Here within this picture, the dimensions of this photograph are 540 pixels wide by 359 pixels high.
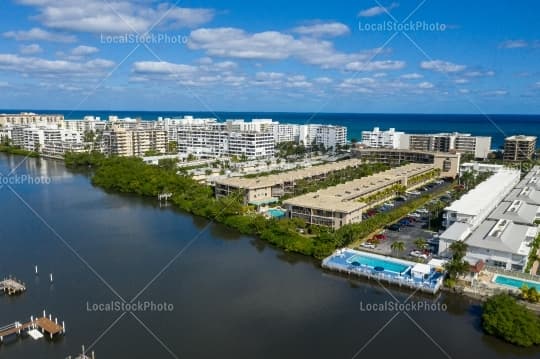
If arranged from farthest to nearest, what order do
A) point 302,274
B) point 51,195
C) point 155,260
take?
point 51,195 < point 155,260 < point 302,274

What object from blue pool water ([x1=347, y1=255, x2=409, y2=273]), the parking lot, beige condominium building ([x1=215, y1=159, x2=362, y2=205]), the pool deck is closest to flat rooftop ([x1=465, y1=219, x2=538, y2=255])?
the parking lot

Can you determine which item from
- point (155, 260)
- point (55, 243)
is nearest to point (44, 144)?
point (55, 243)

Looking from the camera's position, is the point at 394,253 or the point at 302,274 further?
the point at 394,253

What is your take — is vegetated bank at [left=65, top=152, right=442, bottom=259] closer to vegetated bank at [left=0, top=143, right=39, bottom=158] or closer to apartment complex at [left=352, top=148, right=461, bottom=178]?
apartment complex at [left=352, top=148, right=461, bottom=178]

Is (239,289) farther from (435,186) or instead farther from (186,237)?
(435,186)

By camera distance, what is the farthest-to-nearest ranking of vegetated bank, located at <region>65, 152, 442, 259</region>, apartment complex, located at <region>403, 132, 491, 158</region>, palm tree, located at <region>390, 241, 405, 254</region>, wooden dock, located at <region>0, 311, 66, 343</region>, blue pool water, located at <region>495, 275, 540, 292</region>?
1. apartment complex, located at <region>403, 132, 491, 158</region>
2. vegetated bank, located at <region>65, 152, 442, 259</region>
3. palm tree, located at <region>390, 241, 405, 254</region>
4. blue pool water, located at <region>495, 275, 540, 292</region>
5. wooden dock, located at <region>0, 311, 66, 343</region>

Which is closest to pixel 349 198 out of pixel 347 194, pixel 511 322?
pixel 347 194

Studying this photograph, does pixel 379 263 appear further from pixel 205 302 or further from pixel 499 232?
pixel 205 302
